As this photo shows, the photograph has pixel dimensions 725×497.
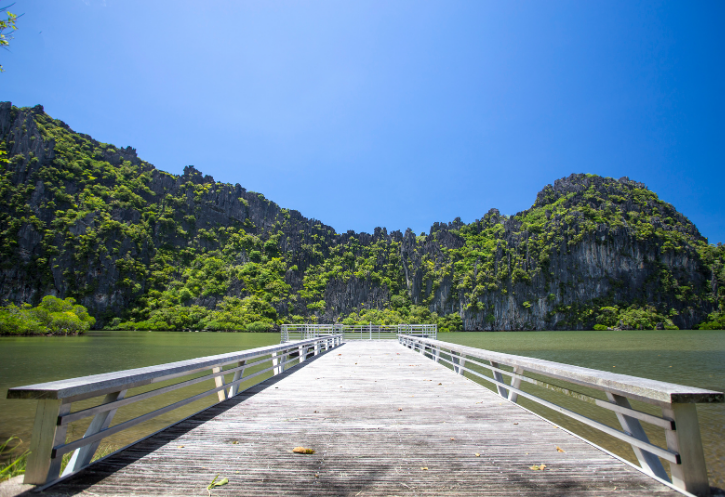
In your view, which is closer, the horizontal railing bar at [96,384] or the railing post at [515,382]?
the horizontal railing bar at [96,384]

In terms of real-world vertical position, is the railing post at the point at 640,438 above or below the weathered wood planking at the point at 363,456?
above

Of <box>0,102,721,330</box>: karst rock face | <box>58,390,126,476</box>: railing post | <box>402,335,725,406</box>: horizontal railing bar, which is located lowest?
<box>58,390,126,476</box>: railing post

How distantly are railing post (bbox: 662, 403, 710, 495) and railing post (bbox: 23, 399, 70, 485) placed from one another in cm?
367

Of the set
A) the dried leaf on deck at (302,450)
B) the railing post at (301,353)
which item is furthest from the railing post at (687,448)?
the railing post at (301,353)

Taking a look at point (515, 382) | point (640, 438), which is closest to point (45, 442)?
point (640, 438)

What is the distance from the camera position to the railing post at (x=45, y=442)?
2012 mm

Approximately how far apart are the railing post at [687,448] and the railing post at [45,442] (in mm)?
3667

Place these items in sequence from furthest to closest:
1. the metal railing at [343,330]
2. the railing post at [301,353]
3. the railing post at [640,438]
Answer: the metal railing at [343,330] → the railing post at [301,353] → the railing post at [640,438]

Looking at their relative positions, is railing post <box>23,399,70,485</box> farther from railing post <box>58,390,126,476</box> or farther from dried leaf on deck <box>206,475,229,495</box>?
dried leaf on deck <box>206,475,229,495</box>

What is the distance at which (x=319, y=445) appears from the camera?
9.64ft

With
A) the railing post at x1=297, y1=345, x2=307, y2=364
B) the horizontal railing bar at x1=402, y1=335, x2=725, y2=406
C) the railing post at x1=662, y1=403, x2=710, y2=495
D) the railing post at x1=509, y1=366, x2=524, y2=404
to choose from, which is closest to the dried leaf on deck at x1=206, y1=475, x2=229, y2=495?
the horizontal railing bar at x1=402, y1=335, x2=725, y2=406

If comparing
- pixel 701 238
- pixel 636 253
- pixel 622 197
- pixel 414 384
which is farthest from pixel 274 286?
pixel 701 238

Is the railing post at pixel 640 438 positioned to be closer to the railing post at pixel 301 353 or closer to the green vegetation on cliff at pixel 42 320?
the railing post at pixel 301 353

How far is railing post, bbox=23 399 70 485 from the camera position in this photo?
2.01 m
